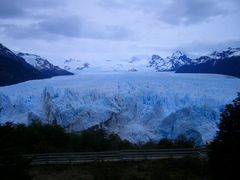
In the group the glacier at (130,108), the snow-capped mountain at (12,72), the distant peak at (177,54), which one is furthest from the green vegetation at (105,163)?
the distant peak at (177,54)

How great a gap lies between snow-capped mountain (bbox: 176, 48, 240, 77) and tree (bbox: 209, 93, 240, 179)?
56.7 meters

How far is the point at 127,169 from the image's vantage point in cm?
1379

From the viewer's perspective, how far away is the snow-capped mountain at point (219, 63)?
71.7m

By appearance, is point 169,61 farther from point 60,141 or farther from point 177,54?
point 60,141

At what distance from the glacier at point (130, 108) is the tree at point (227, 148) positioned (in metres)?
17.1

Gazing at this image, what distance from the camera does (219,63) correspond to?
260ft

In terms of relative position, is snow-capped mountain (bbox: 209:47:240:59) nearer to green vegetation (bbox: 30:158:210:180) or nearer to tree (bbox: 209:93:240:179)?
green vegetation (bbox: 30:158:210:180)

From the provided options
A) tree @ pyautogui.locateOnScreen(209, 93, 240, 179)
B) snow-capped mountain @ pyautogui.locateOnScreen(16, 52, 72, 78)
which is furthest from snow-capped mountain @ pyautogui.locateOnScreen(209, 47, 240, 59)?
tree @ pyautogui.locateOnScreen(209, 93, 240, 179)

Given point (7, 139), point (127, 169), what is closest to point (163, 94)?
point (127, 169)

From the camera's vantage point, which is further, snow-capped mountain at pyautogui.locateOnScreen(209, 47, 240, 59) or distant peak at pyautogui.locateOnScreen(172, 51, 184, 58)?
distant peak at pyautogui.locateOnScreen(172, 51, 184, 58)

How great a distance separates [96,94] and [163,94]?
→ 5410mm

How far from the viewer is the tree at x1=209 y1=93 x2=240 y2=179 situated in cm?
815

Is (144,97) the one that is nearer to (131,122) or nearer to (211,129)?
(131,122)

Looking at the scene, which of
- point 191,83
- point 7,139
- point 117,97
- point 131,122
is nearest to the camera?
point 7,139
